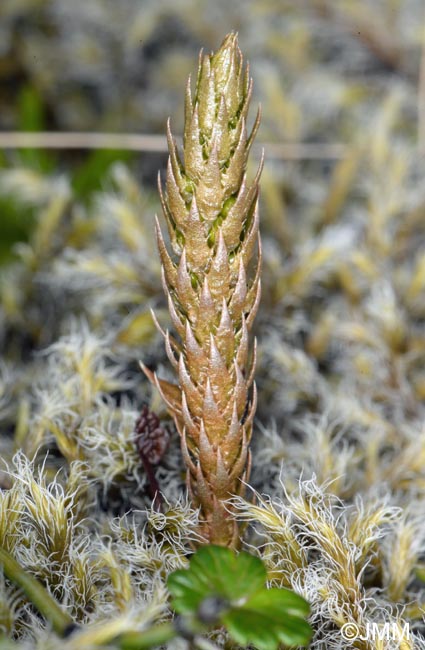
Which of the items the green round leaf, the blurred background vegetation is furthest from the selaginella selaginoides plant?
the blurred background vegetation

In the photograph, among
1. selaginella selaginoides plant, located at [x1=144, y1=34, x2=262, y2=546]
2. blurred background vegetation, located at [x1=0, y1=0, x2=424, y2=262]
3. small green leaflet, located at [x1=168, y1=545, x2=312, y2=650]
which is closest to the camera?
small green leaflet, located at [x1=168, y1=545, x2=312, y2=650]

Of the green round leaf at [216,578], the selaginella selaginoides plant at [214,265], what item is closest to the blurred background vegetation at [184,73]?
the selaginella selaginoides plant at [214,265]

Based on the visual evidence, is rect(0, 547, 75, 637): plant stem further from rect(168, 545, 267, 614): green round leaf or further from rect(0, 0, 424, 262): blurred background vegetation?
rect(0, 0, 424, 262): blurred background vegetation

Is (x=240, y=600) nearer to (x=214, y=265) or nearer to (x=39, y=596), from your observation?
(x=39, y=596)

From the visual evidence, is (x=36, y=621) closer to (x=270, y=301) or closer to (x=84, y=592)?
(x=84, y=592)

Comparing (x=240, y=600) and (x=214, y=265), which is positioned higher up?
(x=214, y=265)

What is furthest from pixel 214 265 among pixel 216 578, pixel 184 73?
pixel 184 73

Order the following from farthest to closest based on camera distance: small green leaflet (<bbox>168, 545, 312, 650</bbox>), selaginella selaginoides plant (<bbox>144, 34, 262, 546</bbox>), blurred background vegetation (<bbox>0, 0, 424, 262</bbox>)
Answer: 1. blurred background vegetation (<bbox>0, 0, 424, 262</bbox>)
2. selaginella selaginoides plant (<bbox>144, 34, 262, 546</bbox>)
3. small green leaflet (<bbox>168, 545, 312, 650</bbox>)

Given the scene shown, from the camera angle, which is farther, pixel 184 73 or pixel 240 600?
pixel 184 73
